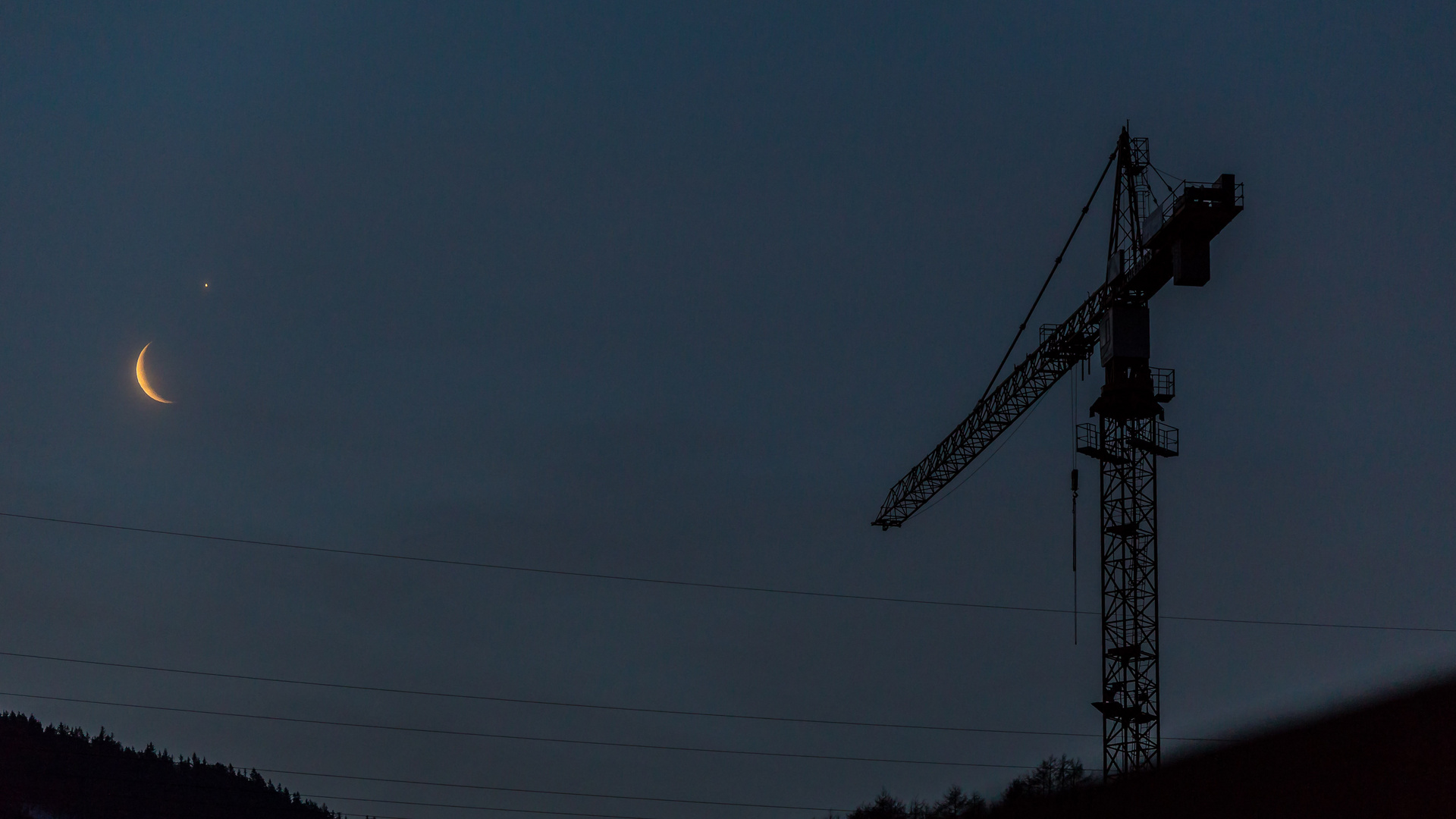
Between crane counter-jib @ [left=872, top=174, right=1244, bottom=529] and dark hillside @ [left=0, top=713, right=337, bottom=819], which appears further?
dark hillside @ [left=0, top=713, right=337, bottom=819]

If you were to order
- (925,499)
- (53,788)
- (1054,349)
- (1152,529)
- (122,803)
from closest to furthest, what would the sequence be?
(1152,529)
(1054,349)
(925,499)
(122,803)
(53,788)

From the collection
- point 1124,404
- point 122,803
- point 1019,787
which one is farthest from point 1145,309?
point 122,803

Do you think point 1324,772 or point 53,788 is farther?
point 53,788

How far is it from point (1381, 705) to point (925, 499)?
2399 inches

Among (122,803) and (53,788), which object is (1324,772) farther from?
(53,788)

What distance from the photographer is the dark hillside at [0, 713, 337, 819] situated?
154000mm

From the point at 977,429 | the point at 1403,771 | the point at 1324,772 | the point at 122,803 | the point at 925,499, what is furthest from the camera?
the point at 122,803

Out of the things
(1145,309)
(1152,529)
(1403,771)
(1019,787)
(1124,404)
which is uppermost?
(1145,309)

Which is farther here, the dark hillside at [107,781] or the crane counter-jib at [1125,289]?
the dark hillside at [107,781]

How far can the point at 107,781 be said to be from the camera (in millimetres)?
171250

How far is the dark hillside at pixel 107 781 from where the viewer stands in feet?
505

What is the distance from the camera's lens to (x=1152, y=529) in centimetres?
6581

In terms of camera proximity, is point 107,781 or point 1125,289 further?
point 107,781

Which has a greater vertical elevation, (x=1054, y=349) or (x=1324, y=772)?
(x=1054, y=349)
